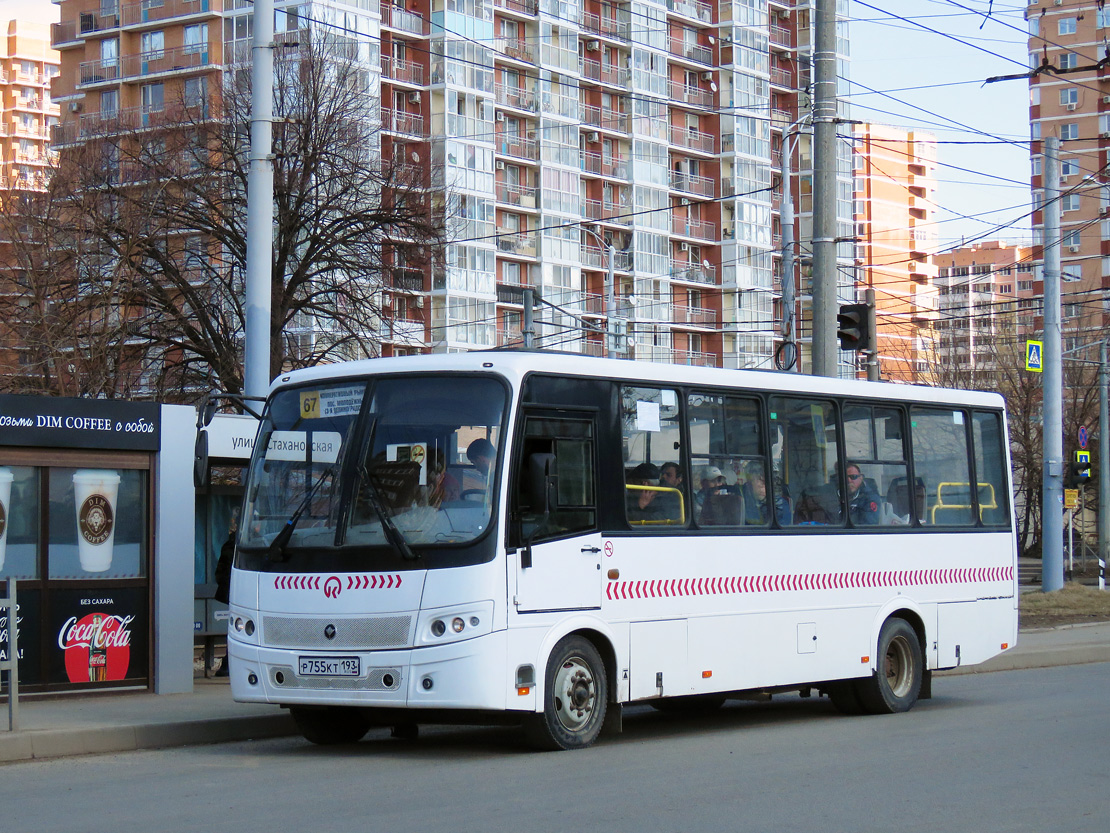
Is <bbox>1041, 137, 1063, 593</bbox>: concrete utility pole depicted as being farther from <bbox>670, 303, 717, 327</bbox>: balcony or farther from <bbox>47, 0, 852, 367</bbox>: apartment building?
<bbox>670, 303, 717, 327</bbox>: balcony

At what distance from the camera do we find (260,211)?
16484 millimetres

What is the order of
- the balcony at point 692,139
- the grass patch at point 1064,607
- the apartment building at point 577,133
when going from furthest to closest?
the balcony at point 692,139
the apartment building at point 577,133
the grass patch at point 1064,607

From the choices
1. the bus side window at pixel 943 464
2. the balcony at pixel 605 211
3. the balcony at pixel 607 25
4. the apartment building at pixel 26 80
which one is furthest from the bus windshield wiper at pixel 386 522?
the apartment building at pixel 26 80

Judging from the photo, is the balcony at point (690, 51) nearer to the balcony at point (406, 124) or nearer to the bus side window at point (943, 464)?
the balcony at point (406, 124)

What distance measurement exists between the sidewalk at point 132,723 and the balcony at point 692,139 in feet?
265

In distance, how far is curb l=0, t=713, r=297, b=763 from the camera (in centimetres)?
1158

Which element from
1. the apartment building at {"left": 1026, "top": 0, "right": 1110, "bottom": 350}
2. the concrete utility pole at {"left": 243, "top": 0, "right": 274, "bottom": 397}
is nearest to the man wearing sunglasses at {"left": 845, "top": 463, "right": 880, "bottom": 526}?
the concrete utility pole at {"left": 243, "top": 0, "right": 274, "bottom": 397}

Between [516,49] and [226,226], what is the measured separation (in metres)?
47.7

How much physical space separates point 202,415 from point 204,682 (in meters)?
5.41

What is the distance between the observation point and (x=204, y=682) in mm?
17016

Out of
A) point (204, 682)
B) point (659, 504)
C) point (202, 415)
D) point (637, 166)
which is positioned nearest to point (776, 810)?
point (659, 504)

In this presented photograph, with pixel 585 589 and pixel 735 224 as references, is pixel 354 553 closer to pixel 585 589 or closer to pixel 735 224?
pixel 585 589

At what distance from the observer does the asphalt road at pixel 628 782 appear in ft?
27.7

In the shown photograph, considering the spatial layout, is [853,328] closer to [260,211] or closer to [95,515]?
[260,211]
